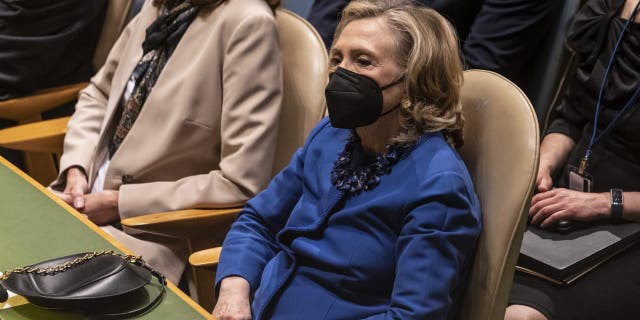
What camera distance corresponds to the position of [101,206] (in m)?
2.05

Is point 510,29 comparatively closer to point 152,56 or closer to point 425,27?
point 425,27

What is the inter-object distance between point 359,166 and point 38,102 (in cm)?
151

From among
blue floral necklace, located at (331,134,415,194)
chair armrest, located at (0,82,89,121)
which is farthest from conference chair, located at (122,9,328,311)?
chair armrest, located at (0,82,89,121)

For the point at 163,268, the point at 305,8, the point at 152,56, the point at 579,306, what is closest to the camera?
the point at 579,306

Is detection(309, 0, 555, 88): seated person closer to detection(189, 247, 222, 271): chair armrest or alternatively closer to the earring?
the earring

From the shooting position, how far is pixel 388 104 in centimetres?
148

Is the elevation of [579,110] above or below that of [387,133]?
below

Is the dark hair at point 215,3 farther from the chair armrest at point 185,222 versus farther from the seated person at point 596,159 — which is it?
the seated person at point 596,159

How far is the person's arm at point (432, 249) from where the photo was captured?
1314mm

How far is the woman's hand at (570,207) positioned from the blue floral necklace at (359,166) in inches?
19.5

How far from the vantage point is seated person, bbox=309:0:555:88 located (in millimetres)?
1985

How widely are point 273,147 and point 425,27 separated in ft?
2.12

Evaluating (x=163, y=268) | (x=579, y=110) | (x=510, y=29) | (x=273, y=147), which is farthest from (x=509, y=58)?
(x=163, y=268)

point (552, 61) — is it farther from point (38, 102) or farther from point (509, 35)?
point (38, 102)
